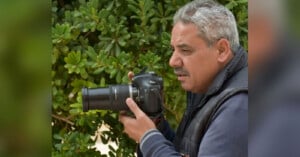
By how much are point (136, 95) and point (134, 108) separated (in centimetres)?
6

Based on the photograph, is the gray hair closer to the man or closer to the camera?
the man

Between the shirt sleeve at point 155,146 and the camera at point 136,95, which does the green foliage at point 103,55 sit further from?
the shirt sleeve at point 155,146

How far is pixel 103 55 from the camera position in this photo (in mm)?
2303

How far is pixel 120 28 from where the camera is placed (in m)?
2.36

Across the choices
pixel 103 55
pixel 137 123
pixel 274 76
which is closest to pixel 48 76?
pixel 274 76

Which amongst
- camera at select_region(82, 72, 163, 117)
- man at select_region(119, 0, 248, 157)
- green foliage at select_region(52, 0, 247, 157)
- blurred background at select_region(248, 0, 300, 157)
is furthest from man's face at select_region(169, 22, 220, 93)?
blurred background at select_region(248, 0, 300, 157)

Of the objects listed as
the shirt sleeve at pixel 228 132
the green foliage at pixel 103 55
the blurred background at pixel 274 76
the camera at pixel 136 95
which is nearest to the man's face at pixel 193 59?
the camera at pixel 136 95

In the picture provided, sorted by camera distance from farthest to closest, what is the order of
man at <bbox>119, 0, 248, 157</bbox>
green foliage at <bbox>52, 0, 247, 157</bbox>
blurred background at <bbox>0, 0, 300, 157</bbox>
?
green foliage at <bbox>52, 0, 247, 157</bbox> → man at <bbox>119, 0, 248, 157</bbox> → blurred background at <bbox>0, 0, 300, 157</bbox>

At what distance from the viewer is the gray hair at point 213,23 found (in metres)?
1.95

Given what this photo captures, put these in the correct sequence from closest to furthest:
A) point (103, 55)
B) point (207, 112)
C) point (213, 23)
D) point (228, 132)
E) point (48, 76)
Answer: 1. point (48, 76)
2. point (228, 132)
3. point (207, 112)
4. point (213, 23)
5. point (103, 55)

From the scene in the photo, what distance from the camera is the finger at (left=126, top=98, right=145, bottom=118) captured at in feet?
6.41

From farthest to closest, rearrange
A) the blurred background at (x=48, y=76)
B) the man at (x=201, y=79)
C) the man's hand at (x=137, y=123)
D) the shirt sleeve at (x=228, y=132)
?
the man's hand at (x=137, y=123) < the man at (x=201, y=79) < the shirt sleeve at (x=228, y=132) < the blurred background at (x=48, y=76)

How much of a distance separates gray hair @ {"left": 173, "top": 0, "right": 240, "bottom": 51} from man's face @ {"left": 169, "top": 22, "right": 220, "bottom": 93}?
22 mm

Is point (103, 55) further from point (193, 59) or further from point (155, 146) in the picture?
point (155, 146)
